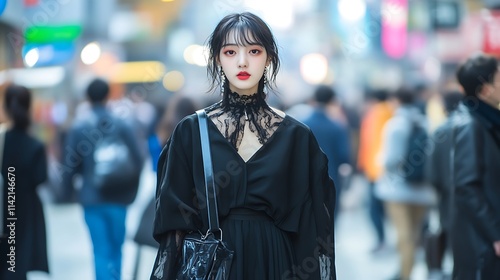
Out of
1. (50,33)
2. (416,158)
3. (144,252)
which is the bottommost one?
(144,252)

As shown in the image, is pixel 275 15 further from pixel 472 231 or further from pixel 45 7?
pixel 472 231

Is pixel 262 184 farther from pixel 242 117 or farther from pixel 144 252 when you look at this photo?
pixel 144 252

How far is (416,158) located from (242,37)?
496 cm

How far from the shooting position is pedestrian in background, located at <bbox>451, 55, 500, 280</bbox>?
203 inches

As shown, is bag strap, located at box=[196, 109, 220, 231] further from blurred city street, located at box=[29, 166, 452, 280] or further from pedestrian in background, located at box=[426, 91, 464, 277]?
blurred city street, located at box=[29, 166, 452, 280]

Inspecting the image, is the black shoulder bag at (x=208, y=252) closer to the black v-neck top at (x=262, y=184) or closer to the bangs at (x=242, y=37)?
the black v-neck top at (x=262, y=184)

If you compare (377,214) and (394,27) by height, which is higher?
(394,27)

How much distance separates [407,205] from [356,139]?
6785mm

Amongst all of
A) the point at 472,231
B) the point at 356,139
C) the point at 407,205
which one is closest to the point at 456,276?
the point at 472,231

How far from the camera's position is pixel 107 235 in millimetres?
7637

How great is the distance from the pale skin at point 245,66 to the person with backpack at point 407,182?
4.77m

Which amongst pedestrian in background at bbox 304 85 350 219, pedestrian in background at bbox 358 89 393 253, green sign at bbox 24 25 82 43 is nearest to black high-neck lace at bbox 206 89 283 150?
pedestrian in background at bbox 304 85 350 219

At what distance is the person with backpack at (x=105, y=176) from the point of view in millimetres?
7594

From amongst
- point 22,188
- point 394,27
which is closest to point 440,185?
point 22,188
